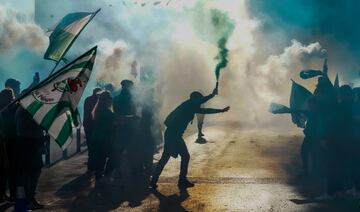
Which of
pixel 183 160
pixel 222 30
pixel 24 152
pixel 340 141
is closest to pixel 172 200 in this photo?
pixel 183 160

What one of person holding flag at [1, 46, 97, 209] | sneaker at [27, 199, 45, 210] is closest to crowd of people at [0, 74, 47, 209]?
sneaker at [27, 199, 45, 210]

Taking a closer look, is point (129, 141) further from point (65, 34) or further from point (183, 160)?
point (65, 34)

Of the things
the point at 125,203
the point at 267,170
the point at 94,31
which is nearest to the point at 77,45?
the point at 94,31

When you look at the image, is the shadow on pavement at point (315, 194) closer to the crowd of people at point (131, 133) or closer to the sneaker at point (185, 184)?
the sneaker at point (185, 184)

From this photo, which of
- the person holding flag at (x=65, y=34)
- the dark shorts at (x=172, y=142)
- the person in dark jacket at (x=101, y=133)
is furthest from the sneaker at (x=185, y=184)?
the person holding flag at (x=65, y=34)

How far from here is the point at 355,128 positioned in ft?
25.3

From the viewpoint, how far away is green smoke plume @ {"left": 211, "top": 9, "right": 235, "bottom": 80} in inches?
468

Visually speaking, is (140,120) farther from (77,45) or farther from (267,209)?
(77,45)

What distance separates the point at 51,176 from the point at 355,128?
5850 millimetres

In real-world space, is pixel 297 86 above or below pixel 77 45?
below

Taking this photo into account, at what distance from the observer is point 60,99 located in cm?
505

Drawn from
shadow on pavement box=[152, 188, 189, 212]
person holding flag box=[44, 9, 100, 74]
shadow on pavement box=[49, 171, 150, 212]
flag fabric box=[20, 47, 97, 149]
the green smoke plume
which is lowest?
shadow on pavement box=[152, 188, 189, 212]

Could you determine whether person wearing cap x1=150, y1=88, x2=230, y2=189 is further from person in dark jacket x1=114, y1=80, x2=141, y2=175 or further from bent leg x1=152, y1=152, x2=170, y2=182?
person in dark jacket x1=114, y1=80, x2=141, y2=175

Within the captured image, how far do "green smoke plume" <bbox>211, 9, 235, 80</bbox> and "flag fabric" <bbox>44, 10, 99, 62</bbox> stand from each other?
4.85m
